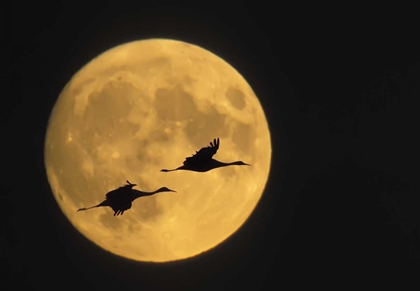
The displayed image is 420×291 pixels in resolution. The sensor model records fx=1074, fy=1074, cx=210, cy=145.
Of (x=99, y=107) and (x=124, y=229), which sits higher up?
(x=99, y=107)

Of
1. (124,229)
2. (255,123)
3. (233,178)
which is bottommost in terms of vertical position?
(124,229)

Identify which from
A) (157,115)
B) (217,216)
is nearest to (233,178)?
(217,216)

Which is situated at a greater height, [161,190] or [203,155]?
[203,155]

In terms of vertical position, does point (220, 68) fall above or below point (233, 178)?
above

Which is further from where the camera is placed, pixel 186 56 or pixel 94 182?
pixel 186 56

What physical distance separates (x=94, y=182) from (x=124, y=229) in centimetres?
113

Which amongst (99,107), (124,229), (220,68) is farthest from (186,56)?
(124,229)

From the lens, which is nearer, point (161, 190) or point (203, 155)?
point (203, 155)

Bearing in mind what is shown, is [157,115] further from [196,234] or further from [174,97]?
[196,234]

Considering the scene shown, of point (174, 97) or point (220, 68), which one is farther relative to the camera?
point (220, 68)

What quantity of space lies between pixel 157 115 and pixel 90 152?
1291 mm

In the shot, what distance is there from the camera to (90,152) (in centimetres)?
1808

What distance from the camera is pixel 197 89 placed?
60.8ft

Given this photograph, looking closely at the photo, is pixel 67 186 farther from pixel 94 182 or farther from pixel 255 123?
pixel 255 123
